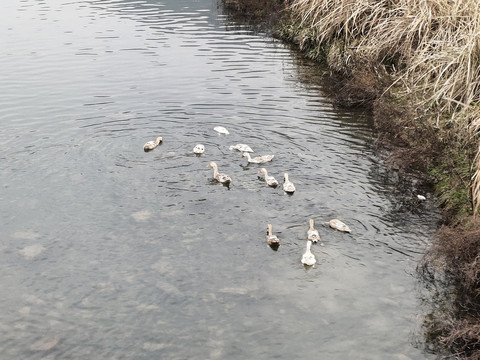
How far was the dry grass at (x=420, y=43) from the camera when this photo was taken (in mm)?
16953

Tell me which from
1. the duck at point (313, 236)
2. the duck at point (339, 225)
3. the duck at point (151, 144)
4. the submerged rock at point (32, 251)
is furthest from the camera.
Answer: the duck at point (151, 144)

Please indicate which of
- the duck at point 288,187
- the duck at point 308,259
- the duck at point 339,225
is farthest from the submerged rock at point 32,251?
the duck at point 339,225

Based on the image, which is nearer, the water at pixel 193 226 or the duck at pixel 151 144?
the water at pixel 193 226

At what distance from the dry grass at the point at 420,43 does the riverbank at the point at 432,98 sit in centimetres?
4

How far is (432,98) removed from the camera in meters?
17.0

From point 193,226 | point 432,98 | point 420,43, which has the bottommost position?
point 193,226

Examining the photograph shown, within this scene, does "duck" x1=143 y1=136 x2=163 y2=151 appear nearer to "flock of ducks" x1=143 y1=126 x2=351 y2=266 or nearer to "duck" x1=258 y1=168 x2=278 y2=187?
"flock of ducks" x1=143 y1=126 x2=351 y2=266

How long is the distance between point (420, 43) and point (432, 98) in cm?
497

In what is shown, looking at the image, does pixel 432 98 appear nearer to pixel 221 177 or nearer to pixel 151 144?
pixel 221 177

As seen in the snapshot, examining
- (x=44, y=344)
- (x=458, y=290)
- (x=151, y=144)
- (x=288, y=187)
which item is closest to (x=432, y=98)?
(x=288, y=187)

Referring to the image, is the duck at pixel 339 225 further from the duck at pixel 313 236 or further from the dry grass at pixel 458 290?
the dry grass at pixel 458 290

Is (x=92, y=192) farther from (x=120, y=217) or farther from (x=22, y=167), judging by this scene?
(x=22, y=167)

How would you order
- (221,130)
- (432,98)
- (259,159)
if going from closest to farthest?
(432,98), (259,159), (221,130)

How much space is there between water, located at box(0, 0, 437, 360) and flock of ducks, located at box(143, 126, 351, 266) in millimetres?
215
